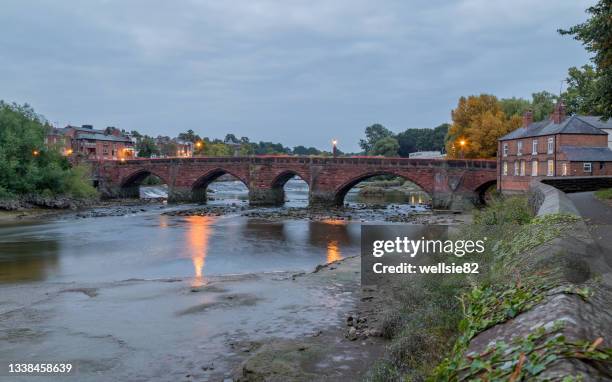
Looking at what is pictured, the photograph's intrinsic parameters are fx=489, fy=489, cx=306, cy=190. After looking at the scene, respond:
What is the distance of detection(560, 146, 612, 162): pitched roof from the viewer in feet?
146

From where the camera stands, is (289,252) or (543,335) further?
(289,252)

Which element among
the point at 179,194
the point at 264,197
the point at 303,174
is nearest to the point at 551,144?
the point at 303,174

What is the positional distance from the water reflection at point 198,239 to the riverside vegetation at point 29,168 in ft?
63.2

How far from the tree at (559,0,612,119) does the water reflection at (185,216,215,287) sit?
17.4 m

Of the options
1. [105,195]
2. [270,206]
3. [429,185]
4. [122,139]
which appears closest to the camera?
[429,185]

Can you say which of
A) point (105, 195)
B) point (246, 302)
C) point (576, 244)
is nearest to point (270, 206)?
point (105, 195)

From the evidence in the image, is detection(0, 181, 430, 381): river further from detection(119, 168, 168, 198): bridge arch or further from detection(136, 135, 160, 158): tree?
detection(136, 135, 160, 158): tree

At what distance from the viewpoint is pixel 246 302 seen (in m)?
17.2

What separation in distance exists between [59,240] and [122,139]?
96.0 metres

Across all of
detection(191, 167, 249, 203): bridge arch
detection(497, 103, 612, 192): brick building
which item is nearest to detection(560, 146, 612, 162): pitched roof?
detection(497, 103, 612, 192): brick building

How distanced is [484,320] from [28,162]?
62603 mm

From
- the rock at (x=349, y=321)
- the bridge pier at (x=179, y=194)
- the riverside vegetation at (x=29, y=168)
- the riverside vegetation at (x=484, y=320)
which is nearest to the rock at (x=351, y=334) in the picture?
the rock at (x=349, y=321)

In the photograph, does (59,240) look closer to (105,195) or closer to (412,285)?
(412,285)

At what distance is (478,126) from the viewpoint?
2598 inches
